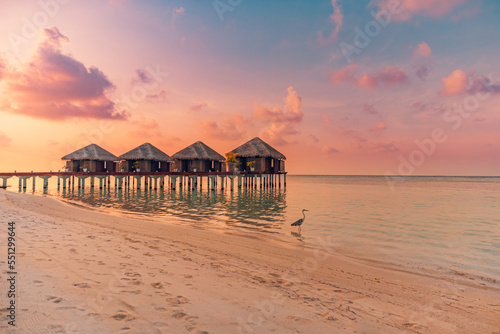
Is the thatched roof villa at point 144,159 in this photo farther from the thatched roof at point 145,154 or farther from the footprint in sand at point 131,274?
the footprint in sand at point 131,274

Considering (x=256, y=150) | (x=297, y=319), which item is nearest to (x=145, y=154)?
(x=256, y=150)

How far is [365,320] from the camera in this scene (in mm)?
3680

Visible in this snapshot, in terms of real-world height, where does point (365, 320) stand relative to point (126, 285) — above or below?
below

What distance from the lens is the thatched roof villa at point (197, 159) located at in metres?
38.4

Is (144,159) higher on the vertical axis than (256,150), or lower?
lower

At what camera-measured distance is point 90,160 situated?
39.1m

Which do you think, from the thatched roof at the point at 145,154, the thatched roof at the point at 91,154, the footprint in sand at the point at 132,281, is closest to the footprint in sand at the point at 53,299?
the footprint in sand at the point at 132,281

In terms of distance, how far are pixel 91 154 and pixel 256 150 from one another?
77.0 ft

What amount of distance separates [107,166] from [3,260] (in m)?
39.9

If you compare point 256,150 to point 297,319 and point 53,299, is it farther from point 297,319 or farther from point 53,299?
point 53,299

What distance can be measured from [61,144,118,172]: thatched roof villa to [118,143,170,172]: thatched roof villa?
219 cm

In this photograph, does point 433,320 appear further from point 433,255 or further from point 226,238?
point 226,238

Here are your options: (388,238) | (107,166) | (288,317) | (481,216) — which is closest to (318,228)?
(388,238)

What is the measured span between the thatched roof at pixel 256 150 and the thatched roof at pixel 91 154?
18.6 m
